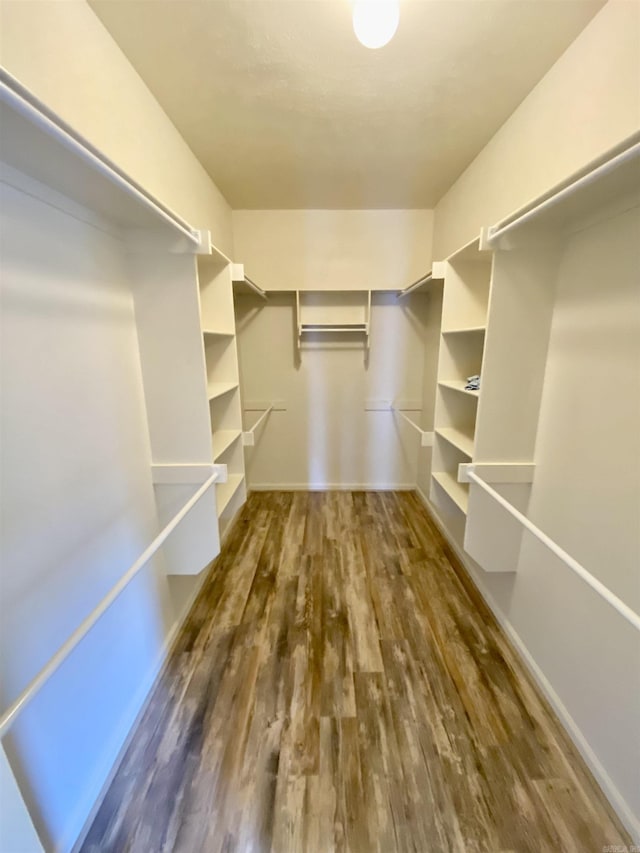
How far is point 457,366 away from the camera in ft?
7.47

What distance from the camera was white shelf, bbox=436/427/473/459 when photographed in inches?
76.8

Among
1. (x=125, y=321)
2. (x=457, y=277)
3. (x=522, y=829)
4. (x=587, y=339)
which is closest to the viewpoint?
(x=522, y=829)

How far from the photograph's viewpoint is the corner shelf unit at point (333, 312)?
129 inches

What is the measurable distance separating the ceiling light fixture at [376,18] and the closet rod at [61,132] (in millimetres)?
870

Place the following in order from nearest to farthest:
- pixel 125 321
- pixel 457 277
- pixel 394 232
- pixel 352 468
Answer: pixel 125 321 < pixel 457 277 < pixel 394 232 < pixel 352 468

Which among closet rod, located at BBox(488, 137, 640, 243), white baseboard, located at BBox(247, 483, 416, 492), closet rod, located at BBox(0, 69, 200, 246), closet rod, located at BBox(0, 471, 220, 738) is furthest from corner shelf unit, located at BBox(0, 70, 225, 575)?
white baseboard, located at BBox(247, 483, 416, 492)

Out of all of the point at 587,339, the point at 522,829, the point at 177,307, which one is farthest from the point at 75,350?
the point at 522,829

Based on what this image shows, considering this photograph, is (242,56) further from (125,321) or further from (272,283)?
(272,283)

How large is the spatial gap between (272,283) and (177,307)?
1.85m

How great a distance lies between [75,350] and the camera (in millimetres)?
1197

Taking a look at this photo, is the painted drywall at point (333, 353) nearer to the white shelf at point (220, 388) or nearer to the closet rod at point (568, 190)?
the white shelf at point (220, 388)

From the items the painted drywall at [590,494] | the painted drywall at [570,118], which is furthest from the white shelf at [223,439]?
the painted drywall at [570,118]

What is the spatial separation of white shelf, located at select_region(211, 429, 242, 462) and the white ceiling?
1.74 metres

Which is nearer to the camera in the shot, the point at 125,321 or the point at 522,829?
the point at 522,829
